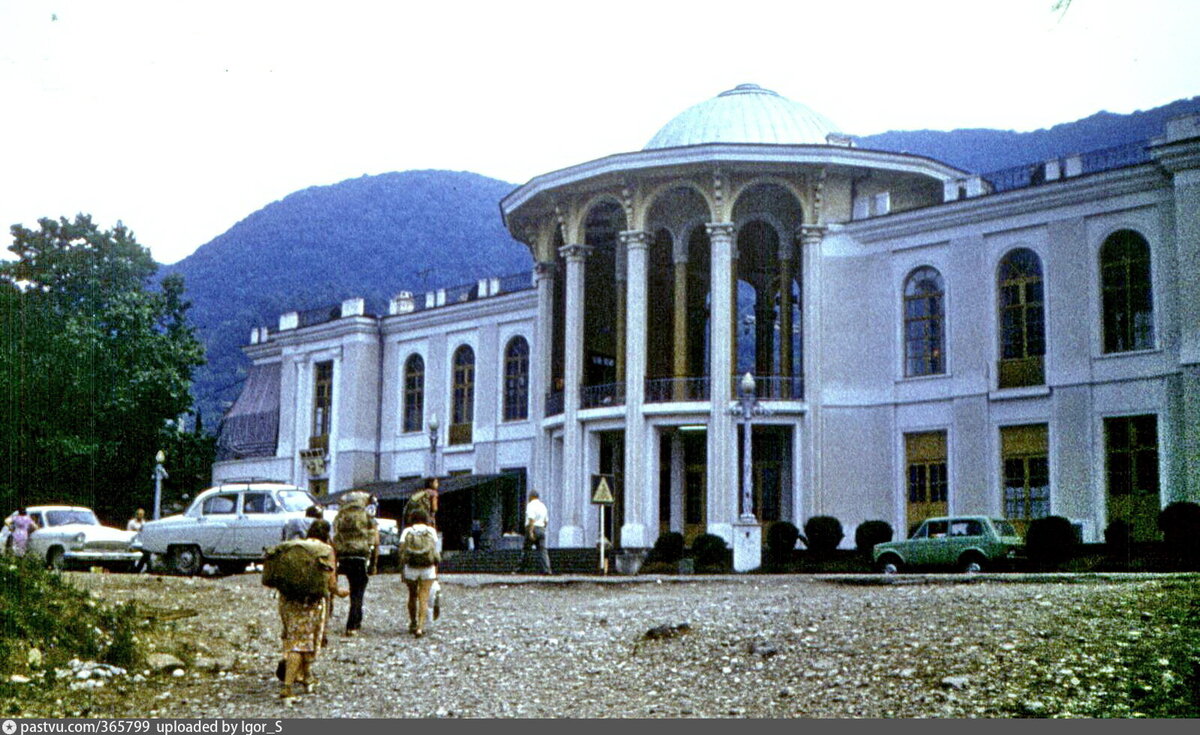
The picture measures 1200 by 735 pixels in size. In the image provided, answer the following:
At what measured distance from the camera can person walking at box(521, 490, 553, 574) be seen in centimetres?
2397

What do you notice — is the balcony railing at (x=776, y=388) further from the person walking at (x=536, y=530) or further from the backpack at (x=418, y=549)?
the backpack at (x=418, y=549)

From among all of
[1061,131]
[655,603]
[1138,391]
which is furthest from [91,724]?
[1061,131]

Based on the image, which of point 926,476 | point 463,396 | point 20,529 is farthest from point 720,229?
point 20,529

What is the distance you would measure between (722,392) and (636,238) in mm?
4229

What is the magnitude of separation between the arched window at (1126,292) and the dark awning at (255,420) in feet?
86.7

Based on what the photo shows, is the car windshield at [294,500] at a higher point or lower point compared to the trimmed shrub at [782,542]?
higher

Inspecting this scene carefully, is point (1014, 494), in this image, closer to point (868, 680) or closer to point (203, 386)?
point (868, 680)

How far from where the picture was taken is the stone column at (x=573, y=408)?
102ft

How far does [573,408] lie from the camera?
31.3 meters

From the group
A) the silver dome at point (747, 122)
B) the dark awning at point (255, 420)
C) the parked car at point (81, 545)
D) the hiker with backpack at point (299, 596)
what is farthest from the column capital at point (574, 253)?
the hiker with backpack at point (299, 596)

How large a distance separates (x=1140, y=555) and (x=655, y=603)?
32.1 ft

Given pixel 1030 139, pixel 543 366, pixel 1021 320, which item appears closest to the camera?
pixel 1021 320

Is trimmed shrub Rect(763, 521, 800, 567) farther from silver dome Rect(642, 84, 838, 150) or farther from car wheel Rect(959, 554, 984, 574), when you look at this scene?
silver dome Rect(642, 84, 838, 150)

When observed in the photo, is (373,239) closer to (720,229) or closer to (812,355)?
(720,229)
